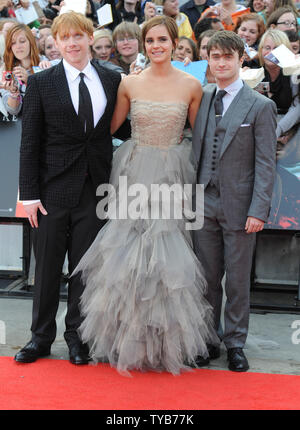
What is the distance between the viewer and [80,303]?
347 cm

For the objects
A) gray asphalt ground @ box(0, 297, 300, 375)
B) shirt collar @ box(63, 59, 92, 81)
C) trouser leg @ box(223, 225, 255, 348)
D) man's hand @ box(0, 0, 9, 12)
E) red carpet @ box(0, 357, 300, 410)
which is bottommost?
gray asphalt ground @ box(0, 297, 300, 375)

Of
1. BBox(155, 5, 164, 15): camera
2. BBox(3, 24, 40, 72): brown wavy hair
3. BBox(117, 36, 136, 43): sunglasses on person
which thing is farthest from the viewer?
BBox(155, 5, 164, 15): camera

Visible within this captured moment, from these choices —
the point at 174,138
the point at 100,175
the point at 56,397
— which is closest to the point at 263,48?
the point at 174,138

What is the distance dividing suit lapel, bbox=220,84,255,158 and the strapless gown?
252mm

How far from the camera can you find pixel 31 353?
11.4 ft

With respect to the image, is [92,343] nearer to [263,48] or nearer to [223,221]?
[223,221]

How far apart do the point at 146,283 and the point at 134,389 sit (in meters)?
0.57

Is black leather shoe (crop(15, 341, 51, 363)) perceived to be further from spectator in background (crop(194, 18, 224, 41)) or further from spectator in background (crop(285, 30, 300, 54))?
spectator in background (crop(194, 18, 224, 41))

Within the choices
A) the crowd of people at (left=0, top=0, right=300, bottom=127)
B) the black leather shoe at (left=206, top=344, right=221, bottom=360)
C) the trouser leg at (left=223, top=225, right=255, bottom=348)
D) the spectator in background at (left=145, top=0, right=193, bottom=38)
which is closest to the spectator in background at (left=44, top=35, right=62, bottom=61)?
the crowd of people at (left=0, top=0, right=300, bottom=127)

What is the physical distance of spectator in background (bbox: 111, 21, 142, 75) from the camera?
5.23 m

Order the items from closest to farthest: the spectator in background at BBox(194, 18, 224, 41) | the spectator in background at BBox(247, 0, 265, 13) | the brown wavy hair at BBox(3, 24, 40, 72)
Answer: the brown wavy hair at BBox(3, 24, 40, 72) → the spectator in background at BBox(194, 18, 224, 41) → the spectator in background at BBox(247, 0, 265, 13)

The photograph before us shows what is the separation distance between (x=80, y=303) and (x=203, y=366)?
82 centimetres

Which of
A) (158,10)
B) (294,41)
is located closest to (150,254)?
(294,41)

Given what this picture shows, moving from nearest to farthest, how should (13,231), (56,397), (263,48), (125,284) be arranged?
(56,397)
(125,284)
(263,48)
(13,231)
